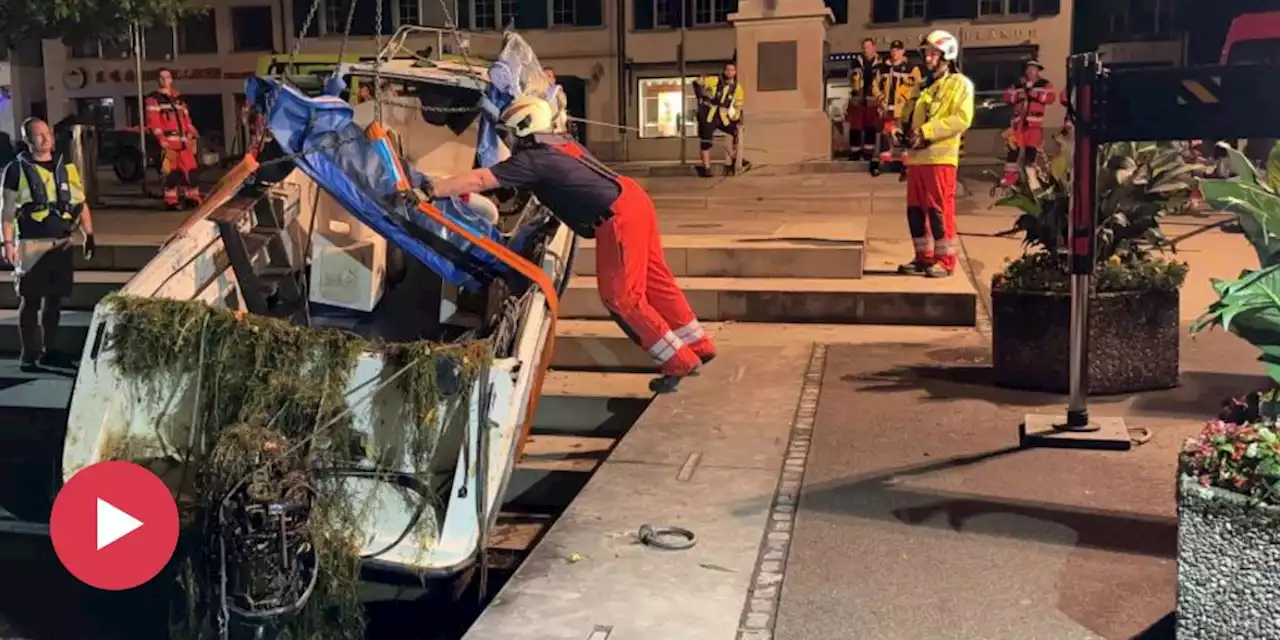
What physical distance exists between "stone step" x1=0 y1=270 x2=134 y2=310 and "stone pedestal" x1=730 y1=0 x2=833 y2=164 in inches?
404

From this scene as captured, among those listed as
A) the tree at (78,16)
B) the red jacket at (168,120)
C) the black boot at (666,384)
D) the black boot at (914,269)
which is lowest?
the black boot at (666,384)

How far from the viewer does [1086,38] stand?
556 centimetres

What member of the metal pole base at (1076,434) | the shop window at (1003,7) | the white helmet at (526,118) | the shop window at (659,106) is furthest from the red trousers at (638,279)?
the shop window at (1003,7)

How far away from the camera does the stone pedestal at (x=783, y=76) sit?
670 inches

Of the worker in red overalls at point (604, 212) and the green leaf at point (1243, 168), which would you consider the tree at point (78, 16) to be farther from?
the green leaf at point (1243, 168)

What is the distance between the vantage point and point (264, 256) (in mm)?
6125

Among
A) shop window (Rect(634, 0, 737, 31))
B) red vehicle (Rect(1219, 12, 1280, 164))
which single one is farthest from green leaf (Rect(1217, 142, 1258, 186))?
shop window (Rect(634, 0, 737, 31))

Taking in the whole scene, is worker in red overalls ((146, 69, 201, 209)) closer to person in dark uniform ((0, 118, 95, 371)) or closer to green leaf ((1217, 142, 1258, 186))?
person in dark uniform ((0, 118, 95, 371))

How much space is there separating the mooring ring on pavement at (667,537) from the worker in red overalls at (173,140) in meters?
11.2

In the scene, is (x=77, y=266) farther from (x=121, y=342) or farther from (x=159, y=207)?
(x=121, y=342)

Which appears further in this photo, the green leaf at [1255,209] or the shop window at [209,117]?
the shop window at [209,117]

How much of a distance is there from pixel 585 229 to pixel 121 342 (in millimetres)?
2428

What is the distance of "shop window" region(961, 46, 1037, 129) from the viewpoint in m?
27.6

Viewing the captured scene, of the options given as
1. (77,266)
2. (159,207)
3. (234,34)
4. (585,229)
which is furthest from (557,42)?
(585,229)
